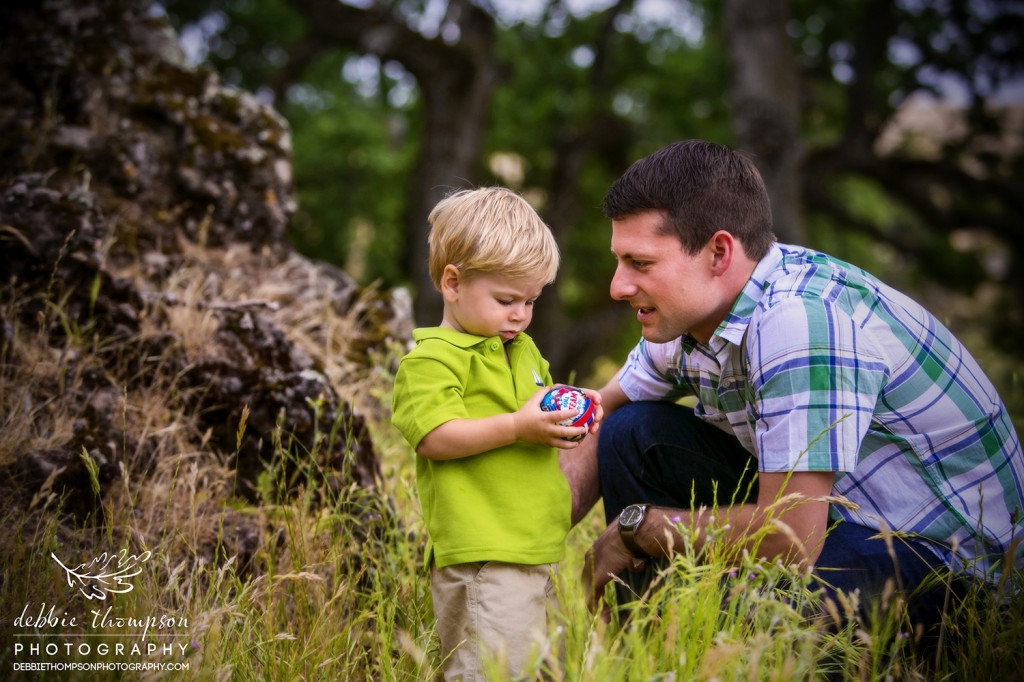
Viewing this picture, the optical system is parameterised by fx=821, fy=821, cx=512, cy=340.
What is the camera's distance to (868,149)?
10844 millimetres

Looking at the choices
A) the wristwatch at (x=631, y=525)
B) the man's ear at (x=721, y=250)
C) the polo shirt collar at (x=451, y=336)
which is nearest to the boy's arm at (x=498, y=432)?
the polo shirt collar at (x=451, y=336)

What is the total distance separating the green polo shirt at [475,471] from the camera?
2238 millimetres

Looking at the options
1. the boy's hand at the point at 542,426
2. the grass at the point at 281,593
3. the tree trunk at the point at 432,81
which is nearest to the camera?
the grass at the point at 281,593

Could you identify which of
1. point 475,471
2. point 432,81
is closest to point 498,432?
point 475,471

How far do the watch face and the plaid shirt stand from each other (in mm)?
453

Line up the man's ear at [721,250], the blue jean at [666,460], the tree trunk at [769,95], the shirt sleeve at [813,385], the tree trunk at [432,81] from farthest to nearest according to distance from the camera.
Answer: the tree trunk at [432,81] → the tree trunk at [769,95] → the blue jean at [666,460] → the man's ear at [721,250] → the shirt sleeve at [813,385]

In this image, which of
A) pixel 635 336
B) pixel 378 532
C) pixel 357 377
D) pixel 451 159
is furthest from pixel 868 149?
pixel 378 532

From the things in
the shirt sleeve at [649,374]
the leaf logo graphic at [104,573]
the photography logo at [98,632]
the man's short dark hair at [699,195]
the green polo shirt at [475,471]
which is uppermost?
the man's short dark hair at [699,195]

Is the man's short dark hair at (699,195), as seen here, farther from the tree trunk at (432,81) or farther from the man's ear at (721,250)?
the tree trunk at (432,81)

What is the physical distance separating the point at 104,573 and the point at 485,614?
1121mm

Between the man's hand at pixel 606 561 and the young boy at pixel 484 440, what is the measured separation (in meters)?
0.35

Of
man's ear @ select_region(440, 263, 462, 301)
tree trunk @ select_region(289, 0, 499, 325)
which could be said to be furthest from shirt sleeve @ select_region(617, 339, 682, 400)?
tree trunk @ select_region(289, 0, 499, 325)

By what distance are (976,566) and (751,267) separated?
111cm

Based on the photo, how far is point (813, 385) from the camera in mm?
2281
